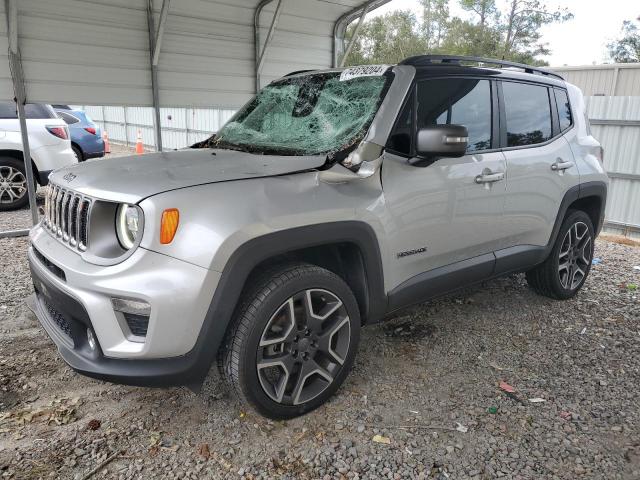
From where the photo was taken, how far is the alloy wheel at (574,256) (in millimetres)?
4352

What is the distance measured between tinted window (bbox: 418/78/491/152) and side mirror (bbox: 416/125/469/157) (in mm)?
306

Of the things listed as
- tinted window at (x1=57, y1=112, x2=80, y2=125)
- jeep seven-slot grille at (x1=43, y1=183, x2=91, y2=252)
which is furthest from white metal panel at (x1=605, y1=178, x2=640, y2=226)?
tinted window at (x1=57, y1=112, x2=80, y2=125)

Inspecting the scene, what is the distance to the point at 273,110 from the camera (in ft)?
12.1

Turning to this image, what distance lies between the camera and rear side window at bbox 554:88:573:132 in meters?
4.17

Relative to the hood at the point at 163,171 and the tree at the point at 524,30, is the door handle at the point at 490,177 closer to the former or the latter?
the hood at the point at 163,171

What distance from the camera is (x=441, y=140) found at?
8.93 feet

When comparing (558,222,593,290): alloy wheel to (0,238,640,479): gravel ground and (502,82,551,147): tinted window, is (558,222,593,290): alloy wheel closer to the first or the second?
(0,238,640,479): gravel ground

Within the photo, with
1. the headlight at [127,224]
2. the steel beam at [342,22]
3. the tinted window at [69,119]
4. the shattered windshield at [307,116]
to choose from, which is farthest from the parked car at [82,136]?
the headlight at [127,224]

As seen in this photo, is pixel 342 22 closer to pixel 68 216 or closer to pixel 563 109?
pixel 563 109

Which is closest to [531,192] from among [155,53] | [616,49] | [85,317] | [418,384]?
[418,384]

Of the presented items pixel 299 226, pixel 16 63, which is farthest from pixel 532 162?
pixel 16 63

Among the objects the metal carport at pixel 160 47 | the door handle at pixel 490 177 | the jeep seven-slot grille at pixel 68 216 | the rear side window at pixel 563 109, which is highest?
the metal carport at pixel 160 47

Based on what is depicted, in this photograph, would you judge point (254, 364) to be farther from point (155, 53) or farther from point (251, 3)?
point (251, 3)

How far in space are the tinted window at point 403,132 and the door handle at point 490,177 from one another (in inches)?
24.6
